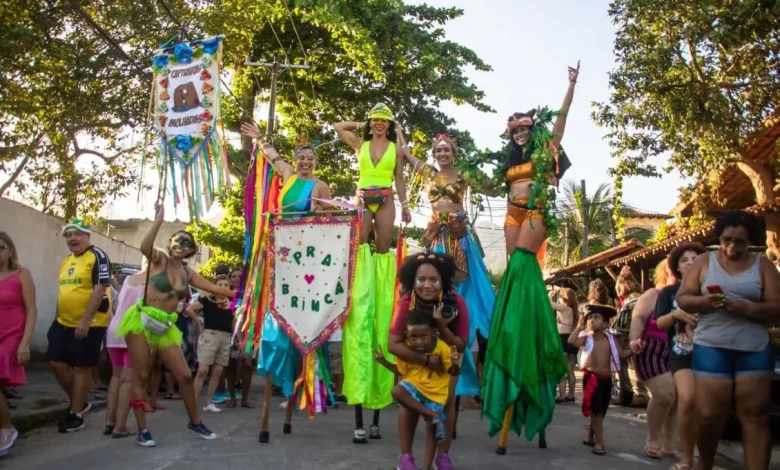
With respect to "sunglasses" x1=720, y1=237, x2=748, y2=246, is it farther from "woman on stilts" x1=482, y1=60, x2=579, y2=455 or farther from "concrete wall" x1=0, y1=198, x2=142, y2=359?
"concrete wall" x1=0, y1=198, x2=142, y2=359

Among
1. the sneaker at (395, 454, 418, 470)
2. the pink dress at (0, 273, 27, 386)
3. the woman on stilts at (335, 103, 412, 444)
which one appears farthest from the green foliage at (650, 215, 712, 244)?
the pink dress at (0, 273, 27, 386)

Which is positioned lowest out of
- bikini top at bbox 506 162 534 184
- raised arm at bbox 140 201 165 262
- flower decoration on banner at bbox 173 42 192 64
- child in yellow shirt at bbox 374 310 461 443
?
child in yellow shirt at bbox 374 310 461 443

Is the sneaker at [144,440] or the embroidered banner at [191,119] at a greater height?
the embroidered banner at [191,119]

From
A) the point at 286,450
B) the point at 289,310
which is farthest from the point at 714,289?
the point at 289,310

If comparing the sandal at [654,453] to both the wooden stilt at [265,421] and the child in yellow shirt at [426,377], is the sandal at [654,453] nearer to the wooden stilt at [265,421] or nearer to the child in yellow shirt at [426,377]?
the child in yellow shirt at [426,377]

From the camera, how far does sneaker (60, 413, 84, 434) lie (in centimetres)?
753

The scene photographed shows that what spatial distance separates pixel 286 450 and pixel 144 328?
1493 millimetres

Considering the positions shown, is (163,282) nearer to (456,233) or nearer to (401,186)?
(401,186)

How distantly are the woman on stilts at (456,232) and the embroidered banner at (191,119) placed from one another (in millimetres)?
1754

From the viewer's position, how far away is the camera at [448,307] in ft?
18.3

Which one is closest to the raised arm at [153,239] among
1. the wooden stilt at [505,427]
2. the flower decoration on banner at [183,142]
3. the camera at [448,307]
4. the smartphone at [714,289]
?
the flower decoration on banner at [183,142]

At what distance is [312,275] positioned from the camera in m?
7.11

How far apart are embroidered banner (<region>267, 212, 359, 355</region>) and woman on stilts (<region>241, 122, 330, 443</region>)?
187 millimetres

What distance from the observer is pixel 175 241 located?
6.93 metres
